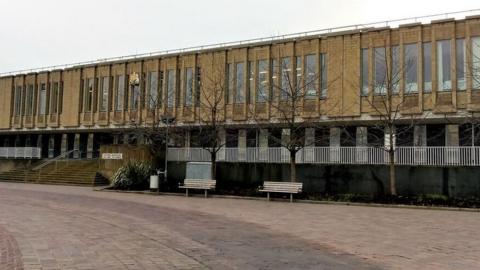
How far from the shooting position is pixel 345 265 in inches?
317

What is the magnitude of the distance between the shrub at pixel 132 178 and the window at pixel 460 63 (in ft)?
57.6

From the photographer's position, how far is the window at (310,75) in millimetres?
31000

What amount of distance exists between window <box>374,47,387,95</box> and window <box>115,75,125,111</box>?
807 inches

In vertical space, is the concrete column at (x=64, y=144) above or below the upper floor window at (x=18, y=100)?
below

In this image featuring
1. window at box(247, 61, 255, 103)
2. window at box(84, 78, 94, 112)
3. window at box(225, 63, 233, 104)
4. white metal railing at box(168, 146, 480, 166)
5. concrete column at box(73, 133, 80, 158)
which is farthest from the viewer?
concrete column at box(73, 133, 80, 158)

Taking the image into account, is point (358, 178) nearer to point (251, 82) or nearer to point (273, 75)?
point (273, 75)

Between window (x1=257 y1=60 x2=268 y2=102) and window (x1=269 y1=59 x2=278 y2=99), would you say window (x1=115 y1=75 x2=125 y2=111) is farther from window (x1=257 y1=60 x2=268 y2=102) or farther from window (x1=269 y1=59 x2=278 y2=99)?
window (x1=269 y1=59 x2=278 y2=99)

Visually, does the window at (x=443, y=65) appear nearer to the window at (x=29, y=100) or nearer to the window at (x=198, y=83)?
the window at (x=198, y=83)

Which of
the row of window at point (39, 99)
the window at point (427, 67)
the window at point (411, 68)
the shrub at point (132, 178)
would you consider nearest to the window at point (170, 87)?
the shrub at point (132, 178)

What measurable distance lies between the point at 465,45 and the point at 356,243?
2042cm

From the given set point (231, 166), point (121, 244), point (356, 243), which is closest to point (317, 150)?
point (231, 166)

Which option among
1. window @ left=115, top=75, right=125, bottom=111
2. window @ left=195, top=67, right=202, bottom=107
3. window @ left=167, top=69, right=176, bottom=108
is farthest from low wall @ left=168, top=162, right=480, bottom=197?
window @ left=115, top=75, right=125, bottom=111

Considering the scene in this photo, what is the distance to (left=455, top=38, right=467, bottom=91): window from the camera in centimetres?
2700

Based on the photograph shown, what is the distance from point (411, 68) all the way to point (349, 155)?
20.2 feet
